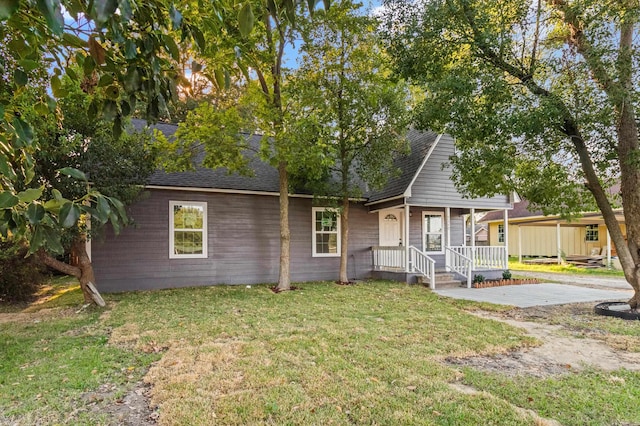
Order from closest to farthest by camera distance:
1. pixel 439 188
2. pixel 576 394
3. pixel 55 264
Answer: pixel 576 394 → pixel 55 264 → pixel 439 188

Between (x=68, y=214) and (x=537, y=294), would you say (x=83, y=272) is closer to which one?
(x=68, y=214)

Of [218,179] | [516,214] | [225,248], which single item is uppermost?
[218,179]

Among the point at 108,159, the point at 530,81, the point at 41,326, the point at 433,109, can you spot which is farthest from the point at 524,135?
the point at 41,326

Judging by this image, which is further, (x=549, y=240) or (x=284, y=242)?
(x=549, y=240)

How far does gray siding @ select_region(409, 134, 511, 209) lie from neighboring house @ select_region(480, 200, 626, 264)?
757cm

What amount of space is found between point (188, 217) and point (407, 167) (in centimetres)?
676

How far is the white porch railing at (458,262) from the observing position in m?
11.7

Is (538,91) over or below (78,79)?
over

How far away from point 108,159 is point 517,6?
817cm

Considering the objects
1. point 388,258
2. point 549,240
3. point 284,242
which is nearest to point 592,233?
point 549,240

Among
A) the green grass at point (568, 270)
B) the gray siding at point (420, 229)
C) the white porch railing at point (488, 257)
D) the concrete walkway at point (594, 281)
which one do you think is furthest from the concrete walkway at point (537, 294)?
the green grass at point (568, 270)

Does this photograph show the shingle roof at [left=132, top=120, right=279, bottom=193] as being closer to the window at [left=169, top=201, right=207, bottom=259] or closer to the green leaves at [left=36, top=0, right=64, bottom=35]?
the window at [left=169, top=201, right=207, bottom=259]

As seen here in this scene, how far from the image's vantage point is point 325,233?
40.9 feet

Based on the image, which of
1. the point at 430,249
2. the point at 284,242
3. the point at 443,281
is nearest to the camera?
the point at 284,242
